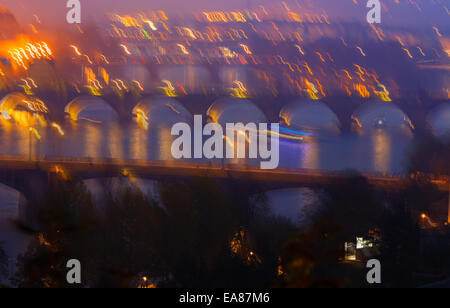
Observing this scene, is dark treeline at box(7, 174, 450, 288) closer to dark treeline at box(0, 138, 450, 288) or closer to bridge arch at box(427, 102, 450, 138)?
dark treeline at box(0, 138, 450, 288)

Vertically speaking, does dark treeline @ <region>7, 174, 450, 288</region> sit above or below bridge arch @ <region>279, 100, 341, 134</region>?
below

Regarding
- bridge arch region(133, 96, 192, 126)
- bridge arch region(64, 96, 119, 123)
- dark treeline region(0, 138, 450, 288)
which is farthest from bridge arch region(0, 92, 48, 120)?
dark treeline region(0, 138, 450, 288)

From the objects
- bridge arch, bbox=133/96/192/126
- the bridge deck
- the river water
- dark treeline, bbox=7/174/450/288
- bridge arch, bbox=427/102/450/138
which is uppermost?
bridge arch, bbox=133/96/192/126

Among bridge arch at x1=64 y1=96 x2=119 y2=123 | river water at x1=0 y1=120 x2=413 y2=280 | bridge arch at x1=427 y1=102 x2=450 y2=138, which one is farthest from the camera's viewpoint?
bridge arch at x1=64 y1=96 x2=119 y2=123

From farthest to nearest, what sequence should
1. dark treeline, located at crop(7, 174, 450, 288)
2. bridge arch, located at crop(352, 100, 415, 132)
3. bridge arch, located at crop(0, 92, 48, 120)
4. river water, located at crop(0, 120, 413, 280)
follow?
bridge arch, located at crop(0, 92, 48, 120)
bridge arch, located at crop(352, 100, 415, 132)
river water, located at crop(0, 120, 413, 280)
dark treeline, located at crop(7, 174, 450, 288)

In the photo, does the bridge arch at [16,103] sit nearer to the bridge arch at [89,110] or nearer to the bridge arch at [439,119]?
the bridge arch at [89,110]

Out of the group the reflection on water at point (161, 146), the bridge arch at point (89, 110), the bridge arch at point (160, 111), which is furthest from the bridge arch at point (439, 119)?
the bridge arch at point (89, 110)
